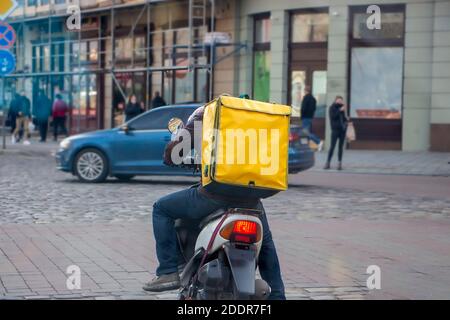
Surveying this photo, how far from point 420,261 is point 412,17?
748 inches

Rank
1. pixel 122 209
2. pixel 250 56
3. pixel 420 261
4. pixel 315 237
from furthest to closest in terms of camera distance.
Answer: pixel 250 56 < pixel 122 209 < pixel 315 237 < pixel 420 261

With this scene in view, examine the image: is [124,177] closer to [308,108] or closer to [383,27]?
[308,108]

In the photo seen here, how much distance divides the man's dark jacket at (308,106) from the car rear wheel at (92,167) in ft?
33.6

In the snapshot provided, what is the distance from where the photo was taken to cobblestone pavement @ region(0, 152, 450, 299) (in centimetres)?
719

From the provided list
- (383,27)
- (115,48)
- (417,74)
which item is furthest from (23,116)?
(417,74)

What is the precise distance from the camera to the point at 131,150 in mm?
16969

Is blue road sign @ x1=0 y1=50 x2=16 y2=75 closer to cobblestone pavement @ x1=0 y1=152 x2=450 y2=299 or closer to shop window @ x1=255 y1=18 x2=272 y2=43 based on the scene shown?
shop window @ x1=255 y1=18 x2=272 y2=43

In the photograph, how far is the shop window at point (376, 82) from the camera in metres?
27.0

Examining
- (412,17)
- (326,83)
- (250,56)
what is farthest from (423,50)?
(250,56)

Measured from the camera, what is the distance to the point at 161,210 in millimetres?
6141

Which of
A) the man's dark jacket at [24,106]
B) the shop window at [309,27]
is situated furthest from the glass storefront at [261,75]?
the man's dark jacket at [24,106]

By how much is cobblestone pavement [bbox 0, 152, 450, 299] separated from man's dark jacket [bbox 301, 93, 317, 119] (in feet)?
34.8

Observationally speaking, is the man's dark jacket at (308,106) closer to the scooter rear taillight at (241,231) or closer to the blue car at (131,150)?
the blue car at (131,150)
